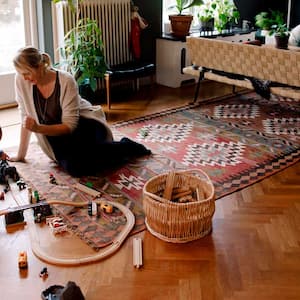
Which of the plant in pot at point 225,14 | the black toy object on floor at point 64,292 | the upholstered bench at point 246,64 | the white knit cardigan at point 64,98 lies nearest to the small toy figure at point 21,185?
the white knit cardigan at point 64,98

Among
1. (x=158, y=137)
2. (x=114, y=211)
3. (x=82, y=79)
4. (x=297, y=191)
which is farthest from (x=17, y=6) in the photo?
(x=297, y=191)

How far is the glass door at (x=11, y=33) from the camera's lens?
4797mm

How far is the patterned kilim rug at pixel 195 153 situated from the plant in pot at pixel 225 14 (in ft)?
4.77

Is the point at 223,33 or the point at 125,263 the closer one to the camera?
the point at 125,263

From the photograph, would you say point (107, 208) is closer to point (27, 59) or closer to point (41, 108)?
point (41, 108)

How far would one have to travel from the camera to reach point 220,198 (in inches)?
122

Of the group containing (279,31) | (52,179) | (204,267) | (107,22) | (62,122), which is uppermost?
(107,22)

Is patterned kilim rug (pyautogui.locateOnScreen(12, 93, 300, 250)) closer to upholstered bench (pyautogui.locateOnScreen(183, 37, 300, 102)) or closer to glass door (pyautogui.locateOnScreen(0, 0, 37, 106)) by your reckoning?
upholstered bench (pyautogui.locateOnScreen(183, 37, 300, 102))

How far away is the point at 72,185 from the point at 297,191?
1.44 meters

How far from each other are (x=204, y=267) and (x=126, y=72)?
9.71ft

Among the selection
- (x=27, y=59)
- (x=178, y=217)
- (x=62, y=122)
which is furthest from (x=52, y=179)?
(x=178, y=217)

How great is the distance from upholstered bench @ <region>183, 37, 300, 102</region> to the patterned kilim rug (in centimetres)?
31

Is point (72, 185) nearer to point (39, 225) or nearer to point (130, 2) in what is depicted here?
point (39, 225)

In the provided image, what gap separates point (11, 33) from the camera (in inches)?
192
